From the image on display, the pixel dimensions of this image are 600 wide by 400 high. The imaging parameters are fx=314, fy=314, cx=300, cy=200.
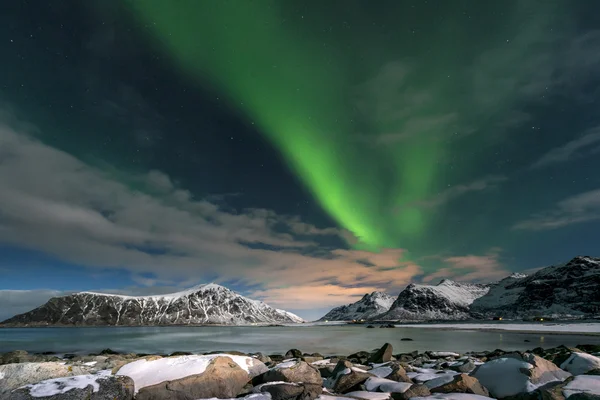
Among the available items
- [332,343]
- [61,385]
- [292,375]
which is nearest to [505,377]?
[292,375]

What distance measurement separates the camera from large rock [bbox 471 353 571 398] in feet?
29.6

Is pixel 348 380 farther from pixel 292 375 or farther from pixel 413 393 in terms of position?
pixel 413 393

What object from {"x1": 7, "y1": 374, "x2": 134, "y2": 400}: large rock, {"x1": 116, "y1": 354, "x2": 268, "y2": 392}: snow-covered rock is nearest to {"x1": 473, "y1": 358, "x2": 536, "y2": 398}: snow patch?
{"x1": 116, "y1": 354, "x2": 268, "y2": 392}: snow-covered rock

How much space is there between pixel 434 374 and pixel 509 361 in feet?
10.9

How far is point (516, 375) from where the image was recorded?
30.9ft

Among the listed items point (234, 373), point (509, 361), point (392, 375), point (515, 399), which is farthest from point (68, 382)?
point (509, 361)

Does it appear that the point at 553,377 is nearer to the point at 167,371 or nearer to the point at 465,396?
the point at 465,396

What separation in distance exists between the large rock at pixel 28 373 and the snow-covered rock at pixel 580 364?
16.0 m

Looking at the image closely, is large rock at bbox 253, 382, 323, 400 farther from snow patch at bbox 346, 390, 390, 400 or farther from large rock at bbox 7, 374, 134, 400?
large rock at bbox 7, 374, 134, 400

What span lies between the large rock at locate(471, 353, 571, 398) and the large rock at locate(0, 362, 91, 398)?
12799 mm

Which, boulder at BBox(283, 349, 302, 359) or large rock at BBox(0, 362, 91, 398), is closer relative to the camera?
large rock at BBox(0, 362, 91, 398)

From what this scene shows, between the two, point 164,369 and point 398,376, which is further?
point 398,376

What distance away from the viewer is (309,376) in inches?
401

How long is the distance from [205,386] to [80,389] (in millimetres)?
3242
